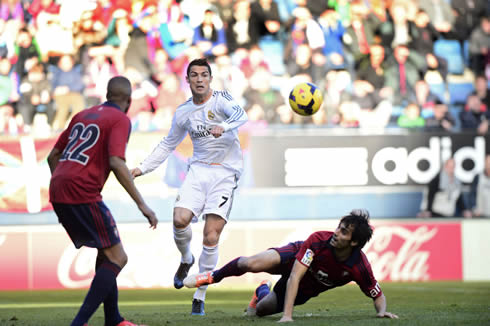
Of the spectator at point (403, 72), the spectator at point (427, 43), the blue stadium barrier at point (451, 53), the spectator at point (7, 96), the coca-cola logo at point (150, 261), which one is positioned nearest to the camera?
the coca-cola logo at point (150, 261)

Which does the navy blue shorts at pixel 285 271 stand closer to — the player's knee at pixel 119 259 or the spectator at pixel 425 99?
the player's knee at pixel 119 259

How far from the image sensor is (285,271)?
296 inches

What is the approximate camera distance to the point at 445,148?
1529cm

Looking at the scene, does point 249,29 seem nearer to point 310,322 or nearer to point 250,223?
point 250,223

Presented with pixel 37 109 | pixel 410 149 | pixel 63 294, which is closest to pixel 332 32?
pixel 410 149

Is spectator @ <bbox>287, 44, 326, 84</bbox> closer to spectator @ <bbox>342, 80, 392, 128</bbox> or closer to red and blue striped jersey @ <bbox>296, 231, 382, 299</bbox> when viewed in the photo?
spectator @ <bbox>342, 80, 392, 128</bbox>

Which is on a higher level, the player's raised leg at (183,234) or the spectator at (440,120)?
the spectator at (440,120)

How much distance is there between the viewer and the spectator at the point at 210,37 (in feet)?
52.9

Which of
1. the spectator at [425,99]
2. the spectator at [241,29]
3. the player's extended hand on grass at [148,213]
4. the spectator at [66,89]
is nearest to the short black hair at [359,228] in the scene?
the player's extended hand on grass at [148,213]

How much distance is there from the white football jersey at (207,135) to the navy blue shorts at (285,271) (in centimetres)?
156

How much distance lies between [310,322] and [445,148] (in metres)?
9.09

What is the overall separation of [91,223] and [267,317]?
230 cm

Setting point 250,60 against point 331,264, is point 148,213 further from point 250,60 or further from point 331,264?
point 250,60

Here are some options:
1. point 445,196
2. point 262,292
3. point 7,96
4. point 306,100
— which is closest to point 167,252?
point 7,96
